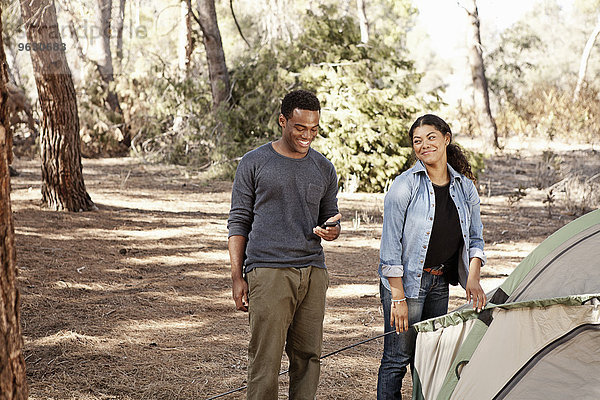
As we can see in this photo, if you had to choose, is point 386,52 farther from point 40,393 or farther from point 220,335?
point 40,393

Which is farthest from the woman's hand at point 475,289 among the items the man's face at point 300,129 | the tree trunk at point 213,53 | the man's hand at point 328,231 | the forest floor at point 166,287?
the tree trunk at point 213,53

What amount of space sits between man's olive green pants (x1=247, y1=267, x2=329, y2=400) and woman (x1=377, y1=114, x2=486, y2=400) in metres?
0.35

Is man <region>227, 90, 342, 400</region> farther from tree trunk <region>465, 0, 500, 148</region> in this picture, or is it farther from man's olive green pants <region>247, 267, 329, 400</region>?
tree trunk <region>465, 0, 500, 148</region>

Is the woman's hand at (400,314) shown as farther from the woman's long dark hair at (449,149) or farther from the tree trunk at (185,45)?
the tree trunk at (185,45)

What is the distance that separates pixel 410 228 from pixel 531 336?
0.71 metres

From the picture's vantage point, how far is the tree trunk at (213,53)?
13594 millimetres

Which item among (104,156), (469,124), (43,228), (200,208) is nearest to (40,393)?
(43,228)

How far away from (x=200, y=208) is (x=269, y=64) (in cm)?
380

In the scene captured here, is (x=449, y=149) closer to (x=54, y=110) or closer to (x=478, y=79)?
(x=54, y=110)

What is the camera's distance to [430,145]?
10.7ft

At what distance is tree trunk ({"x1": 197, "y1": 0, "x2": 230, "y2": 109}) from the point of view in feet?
44.6

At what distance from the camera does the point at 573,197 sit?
10.9 m

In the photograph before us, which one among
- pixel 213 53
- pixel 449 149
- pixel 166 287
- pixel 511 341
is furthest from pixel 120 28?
pixel 511 341

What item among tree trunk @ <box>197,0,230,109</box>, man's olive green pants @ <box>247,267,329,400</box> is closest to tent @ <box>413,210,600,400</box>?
man's olive green pants @ <box>247,267,329,400</box>
